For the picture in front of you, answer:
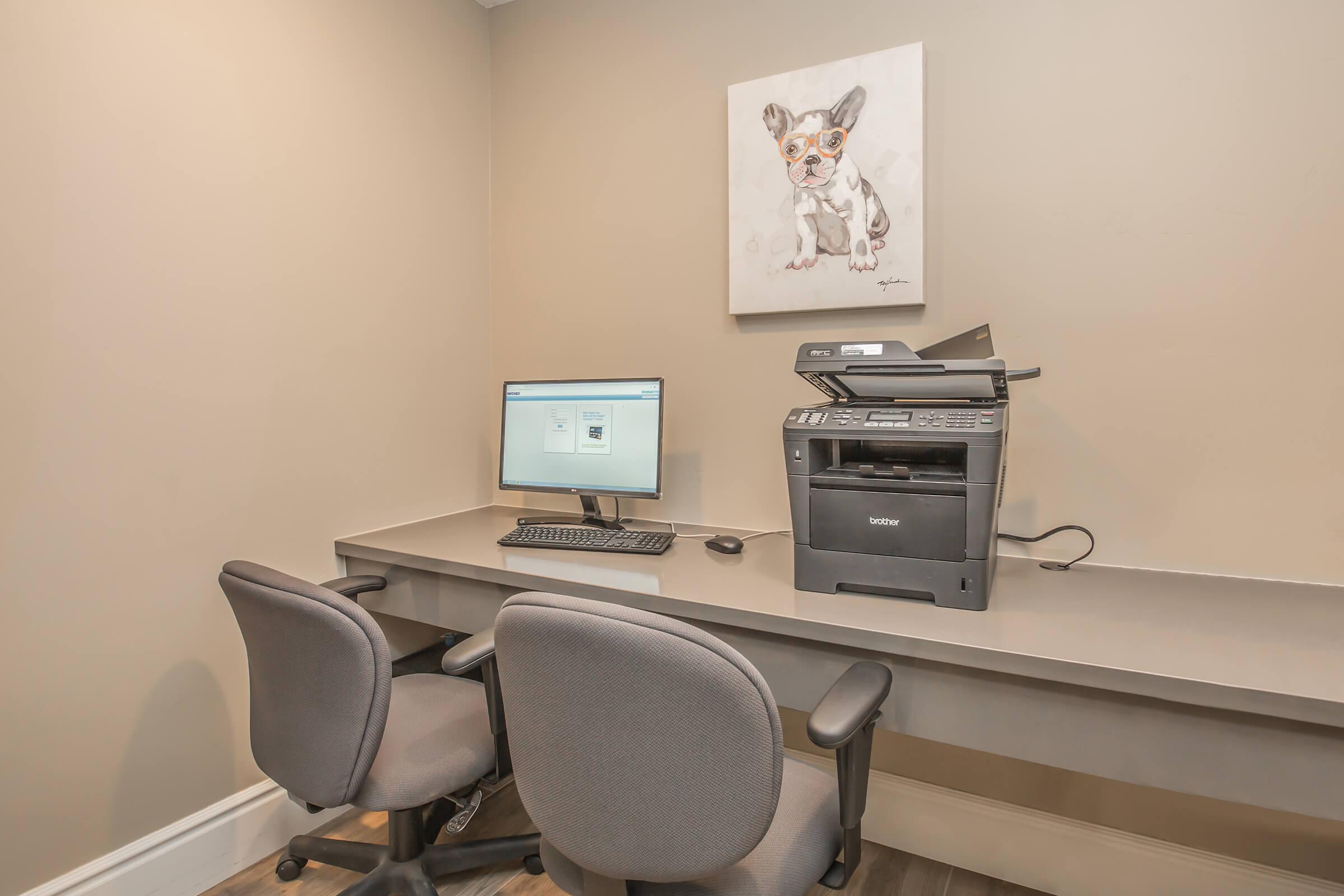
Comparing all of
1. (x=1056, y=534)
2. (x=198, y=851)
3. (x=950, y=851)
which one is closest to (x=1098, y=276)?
(x=1056, y=534)

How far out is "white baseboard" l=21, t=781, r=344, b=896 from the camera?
5.13 ft

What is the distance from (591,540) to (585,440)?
0.35 metres

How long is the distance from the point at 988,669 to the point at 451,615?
1319 mm

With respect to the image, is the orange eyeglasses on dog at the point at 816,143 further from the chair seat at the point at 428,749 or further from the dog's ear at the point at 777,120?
the chair seat at the point at 428,749

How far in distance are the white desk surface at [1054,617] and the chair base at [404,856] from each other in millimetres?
630

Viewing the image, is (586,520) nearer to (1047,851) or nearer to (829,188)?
(829,188)

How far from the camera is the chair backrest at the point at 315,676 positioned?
1.28m

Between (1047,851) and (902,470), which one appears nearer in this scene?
(902,470)

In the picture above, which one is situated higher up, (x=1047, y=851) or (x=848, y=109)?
(x=848, y=109)

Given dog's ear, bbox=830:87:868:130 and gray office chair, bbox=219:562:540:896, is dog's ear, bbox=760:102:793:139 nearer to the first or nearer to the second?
dog's ear, bbox=830:87:868:130

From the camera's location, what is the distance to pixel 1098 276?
5.30 feet

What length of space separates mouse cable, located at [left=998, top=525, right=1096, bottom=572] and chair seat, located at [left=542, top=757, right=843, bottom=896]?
0.78 meters

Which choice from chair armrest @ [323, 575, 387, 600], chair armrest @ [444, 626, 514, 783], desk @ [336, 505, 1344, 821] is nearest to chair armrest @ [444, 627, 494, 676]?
chair armrest @ [444, 626, 514, 783]

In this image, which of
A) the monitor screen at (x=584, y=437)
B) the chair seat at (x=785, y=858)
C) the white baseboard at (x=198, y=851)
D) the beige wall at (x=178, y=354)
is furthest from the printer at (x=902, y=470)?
the white baseboard at (x=198, y=851)
